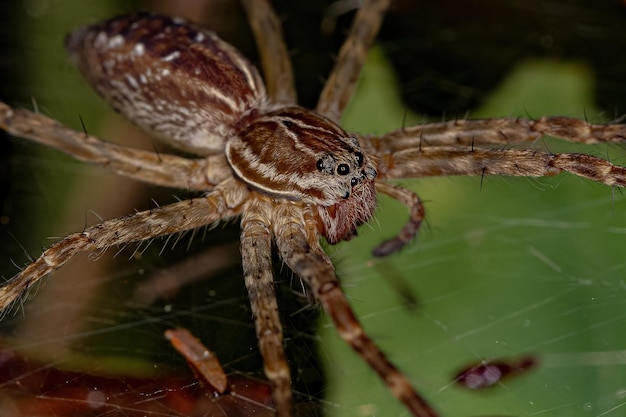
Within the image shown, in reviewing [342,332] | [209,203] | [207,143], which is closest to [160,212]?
[209,203]

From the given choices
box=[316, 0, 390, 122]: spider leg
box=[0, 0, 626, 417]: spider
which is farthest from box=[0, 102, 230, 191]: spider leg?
box=[316, 0, 390, 122]: spider leg

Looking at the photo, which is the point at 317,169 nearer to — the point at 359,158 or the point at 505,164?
the point at 359,158

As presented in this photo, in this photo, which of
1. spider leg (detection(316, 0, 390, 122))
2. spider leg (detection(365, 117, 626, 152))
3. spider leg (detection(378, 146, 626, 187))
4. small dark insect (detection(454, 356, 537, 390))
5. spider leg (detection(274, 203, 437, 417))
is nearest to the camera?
spider leg (detection(274, 203, 437, 417))

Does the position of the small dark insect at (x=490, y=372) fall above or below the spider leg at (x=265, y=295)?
below

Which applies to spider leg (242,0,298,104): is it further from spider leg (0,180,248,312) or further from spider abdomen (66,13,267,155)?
spider leg (0,180,248,312)

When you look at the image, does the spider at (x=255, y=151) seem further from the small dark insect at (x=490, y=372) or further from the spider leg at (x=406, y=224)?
the small dark insect at (x=490, y=372)

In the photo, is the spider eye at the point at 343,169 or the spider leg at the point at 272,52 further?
the spider leg at the point at 272,52

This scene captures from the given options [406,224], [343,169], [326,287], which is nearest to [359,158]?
[343,169]

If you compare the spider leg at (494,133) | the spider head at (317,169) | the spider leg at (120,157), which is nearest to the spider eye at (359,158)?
the spider head at (317,169)

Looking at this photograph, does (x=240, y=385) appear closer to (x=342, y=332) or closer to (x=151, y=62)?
(x=342, y=332)
